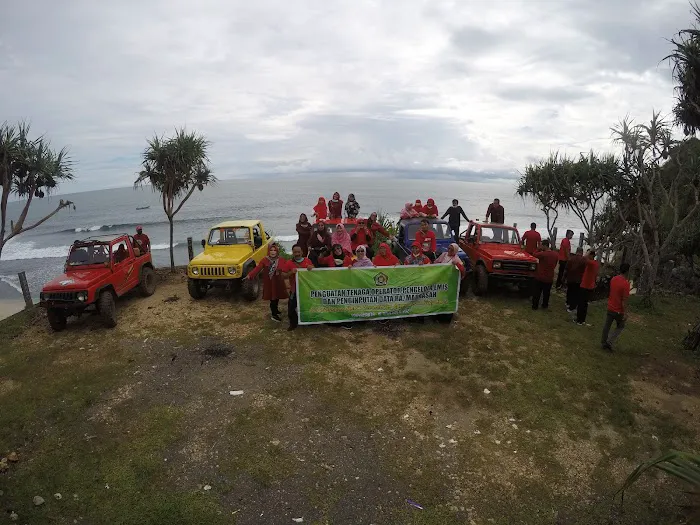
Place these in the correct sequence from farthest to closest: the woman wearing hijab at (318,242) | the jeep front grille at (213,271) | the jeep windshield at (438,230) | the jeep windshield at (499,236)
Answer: the jeep windshield at (438,230)
the jeep windshield at (499,236)
the woman wearing hijab at (318,242)
the jeep front grille at (213,271)

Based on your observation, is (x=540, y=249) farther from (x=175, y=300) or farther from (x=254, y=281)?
(x=175, y=300)

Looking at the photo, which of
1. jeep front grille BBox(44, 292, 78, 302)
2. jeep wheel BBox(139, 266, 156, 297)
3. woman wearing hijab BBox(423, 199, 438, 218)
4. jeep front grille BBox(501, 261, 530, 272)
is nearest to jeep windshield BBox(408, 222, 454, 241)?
woman wearing hijab BBox(423, 199, 438, 218)

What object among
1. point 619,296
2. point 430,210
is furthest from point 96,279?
point 619,296

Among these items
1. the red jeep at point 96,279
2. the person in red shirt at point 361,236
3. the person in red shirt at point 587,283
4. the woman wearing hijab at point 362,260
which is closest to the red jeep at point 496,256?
the person in red shirt at point 587,283

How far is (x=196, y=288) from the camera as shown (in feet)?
35.0

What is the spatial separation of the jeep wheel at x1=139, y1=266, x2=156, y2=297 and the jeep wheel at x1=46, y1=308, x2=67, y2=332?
2241mm

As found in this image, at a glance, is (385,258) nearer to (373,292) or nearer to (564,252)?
(373,292)

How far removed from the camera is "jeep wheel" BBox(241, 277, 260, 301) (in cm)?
1031

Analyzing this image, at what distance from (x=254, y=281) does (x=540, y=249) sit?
23.0 ft

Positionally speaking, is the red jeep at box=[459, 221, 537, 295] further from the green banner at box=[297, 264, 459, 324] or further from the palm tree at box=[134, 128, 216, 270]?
the palm tree at box=[134, 128, 216, 270]

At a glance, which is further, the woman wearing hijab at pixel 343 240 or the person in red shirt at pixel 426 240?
the woman wearing hijab at pixel 343 240

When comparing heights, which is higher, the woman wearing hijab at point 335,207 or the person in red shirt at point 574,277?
the woman wearing hijab at point 335,207

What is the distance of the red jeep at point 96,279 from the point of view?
8.69m

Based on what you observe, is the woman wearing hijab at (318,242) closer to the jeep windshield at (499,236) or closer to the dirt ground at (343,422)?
the dirt ground at (343,422)
